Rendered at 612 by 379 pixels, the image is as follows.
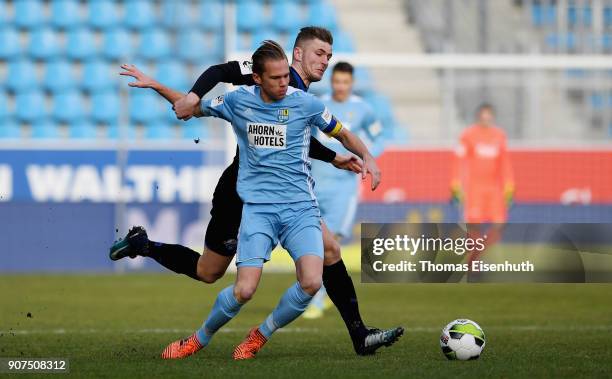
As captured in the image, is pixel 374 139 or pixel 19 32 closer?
pixel 374 139

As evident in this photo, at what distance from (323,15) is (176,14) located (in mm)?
2312

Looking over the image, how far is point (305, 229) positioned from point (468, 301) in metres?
5.72

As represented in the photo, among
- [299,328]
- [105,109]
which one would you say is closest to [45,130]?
[105,109]

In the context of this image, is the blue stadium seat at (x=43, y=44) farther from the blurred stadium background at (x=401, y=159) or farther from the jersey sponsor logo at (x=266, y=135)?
the jersey sponsor logo at (x=266, y=135)

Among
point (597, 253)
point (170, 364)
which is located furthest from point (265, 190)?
point (597, 253)

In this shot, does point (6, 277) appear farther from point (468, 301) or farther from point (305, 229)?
point (305, 229)

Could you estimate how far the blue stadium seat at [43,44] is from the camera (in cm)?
1917

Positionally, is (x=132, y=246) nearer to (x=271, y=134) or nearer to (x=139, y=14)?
(x=271, y=134)

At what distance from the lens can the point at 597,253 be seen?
24.8 feet

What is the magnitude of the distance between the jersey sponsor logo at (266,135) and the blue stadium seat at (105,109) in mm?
11962

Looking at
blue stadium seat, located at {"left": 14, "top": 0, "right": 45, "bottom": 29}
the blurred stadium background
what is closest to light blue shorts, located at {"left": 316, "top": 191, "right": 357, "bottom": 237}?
the blurred stadium background

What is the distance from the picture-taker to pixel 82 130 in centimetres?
1838

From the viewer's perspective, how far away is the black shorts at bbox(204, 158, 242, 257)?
23.4 ft

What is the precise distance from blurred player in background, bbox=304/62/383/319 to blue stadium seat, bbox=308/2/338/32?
332 inches
